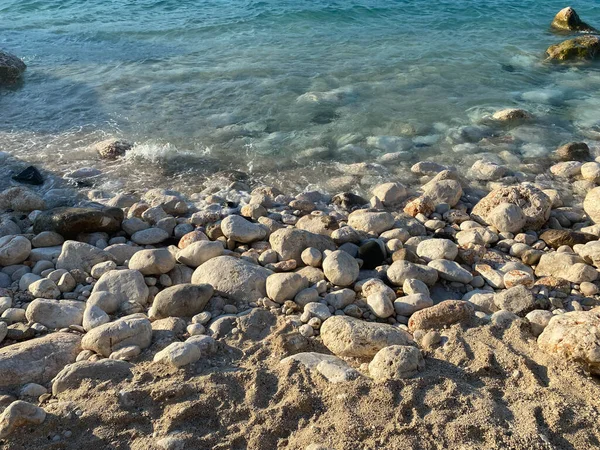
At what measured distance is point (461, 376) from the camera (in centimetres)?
319

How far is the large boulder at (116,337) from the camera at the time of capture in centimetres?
339

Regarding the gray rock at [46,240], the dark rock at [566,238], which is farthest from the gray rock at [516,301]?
the gray rock at [46,240]

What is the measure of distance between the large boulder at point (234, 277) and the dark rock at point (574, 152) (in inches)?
188

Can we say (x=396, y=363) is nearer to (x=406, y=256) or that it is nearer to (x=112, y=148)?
(x=406, y=256)

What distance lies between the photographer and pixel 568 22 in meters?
13.2

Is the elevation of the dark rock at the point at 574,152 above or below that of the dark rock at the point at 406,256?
below

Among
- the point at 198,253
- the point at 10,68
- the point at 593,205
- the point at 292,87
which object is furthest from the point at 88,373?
the point at 10,68

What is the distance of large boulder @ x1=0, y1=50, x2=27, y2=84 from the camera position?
10.5m

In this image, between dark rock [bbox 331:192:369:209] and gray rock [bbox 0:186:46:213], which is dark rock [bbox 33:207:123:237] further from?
dark rock [bbox 331:192:369:209]

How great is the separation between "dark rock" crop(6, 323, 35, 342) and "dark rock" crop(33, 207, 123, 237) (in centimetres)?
152

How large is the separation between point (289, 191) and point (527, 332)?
342 cm

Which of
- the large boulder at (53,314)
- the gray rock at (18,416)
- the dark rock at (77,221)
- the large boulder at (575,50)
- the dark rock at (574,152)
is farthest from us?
the large boulder at (575,50)

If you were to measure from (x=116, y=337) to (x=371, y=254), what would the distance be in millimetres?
2250

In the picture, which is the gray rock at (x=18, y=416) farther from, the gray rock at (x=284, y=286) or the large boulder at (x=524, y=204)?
the large boulder at (x=524, y=204)
